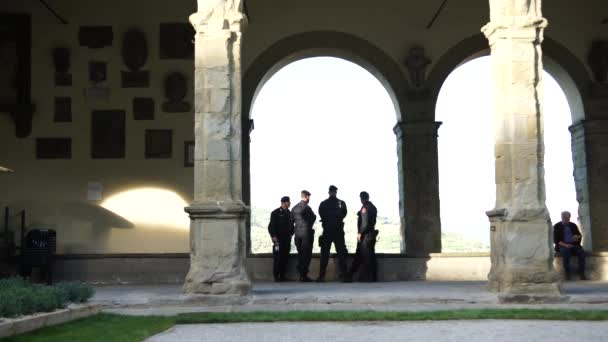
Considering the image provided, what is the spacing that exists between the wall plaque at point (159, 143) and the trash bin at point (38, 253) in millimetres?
2321

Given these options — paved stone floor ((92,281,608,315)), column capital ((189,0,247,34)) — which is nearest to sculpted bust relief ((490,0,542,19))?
column capital ((189,0,247,34))

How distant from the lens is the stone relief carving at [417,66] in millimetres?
15219

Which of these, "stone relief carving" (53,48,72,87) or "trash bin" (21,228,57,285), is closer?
"trash bin" (21,228,57,285)

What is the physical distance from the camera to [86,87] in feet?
49.5

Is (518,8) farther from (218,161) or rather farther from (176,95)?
(176,95)

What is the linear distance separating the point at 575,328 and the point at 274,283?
259 inches

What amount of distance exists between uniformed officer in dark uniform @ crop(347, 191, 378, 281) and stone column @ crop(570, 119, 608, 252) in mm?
4171

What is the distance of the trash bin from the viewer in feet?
44.4

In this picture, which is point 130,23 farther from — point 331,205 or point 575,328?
point 575,328

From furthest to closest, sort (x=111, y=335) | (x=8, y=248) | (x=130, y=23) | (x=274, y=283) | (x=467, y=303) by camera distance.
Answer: (x=130, y=23), (x=8, y=248), (x=274, y=283), (x=467, y=303), (x=111, y=335)

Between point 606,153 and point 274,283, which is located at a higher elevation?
point 606,153

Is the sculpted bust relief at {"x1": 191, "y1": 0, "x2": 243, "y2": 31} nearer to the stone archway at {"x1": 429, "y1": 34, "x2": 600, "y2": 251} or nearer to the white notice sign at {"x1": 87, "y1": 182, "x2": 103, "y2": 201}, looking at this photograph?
the white notice sign at {"x1": 87, "y1": 182, "x2": 103, "y2": 201}

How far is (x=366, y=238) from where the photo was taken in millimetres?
13430

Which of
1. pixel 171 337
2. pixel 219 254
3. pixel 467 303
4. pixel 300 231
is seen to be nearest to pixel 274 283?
pixel 300 231
